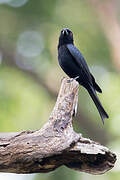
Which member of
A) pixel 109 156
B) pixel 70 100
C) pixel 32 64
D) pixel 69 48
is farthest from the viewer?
pixel 32 64

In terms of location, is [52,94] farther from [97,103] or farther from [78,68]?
[97,103]

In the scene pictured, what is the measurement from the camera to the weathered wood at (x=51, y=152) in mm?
3549

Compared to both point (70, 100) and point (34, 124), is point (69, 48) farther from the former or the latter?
point (34, 124)

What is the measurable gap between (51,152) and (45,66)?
19.6 ft

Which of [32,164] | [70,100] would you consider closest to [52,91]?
[70,100]

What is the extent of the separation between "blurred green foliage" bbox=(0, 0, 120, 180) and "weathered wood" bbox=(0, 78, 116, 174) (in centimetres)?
460

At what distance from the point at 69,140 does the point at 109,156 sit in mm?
355

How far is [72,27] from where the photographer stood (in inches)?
370

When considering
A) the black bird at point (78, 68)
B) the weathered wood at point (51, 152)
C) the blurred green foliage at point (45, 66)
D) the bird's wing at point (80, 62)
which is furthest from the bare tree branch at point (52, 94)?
the weathered wood at point (51, 152)

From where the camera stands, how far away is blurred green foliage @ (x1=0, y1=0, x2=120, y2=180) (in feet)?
28.9

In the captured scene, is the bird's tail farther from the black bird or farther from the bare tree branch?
the bare tree branch

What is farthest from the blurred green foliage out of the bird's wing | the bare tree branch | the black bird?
the bird's wing

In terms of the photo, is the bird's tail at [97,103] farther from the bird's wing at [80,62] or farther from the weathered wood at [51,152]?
the weathered wood at [51,152]

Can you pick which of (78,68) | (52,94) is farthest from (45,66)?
(78,68)
